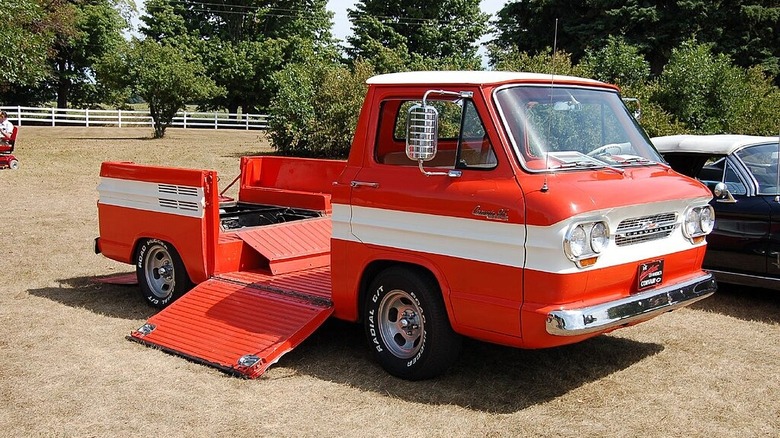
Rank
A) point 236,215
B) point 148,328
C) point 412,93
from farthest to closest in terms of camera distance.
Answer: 1. point 236,215
2. point 148,328
3. point 412,93

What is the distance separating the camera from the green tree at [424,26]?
49853 mm

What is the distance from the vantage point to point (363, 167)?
6.17m

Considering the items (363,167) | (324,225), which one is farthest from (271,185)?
(363,167)

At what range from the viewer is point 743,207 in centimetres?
798

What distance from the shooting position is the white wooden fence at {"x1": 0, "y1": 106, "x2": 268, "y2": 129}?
43.1 m

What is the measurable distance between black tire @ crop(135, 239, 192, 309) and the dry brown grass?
237 mm

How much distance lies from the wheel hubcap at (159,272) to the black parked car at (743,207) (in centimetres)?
533

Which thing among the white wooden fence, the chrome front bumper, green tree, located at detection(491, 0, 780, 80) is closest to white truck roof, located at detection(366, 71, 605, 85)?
the chrome front bumper

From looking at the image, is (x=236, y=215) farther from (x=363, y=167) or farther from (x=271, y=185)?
(x=363, y=167)

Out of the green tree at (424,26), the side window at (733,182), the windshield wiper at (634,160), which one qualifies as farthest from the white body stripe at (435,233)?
the green tree at (424,26)

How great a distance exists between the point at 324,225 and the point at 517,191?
132 inches

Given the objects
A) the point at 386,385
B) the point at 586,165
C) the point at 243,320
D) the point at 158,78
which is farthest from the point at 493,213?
the point at 158,78

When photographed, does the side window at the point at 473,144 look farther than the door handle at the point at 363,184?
No

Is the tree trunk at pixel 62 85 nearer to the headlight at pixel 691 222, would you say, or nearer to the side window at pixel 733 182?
the side window at pixel 733 182
